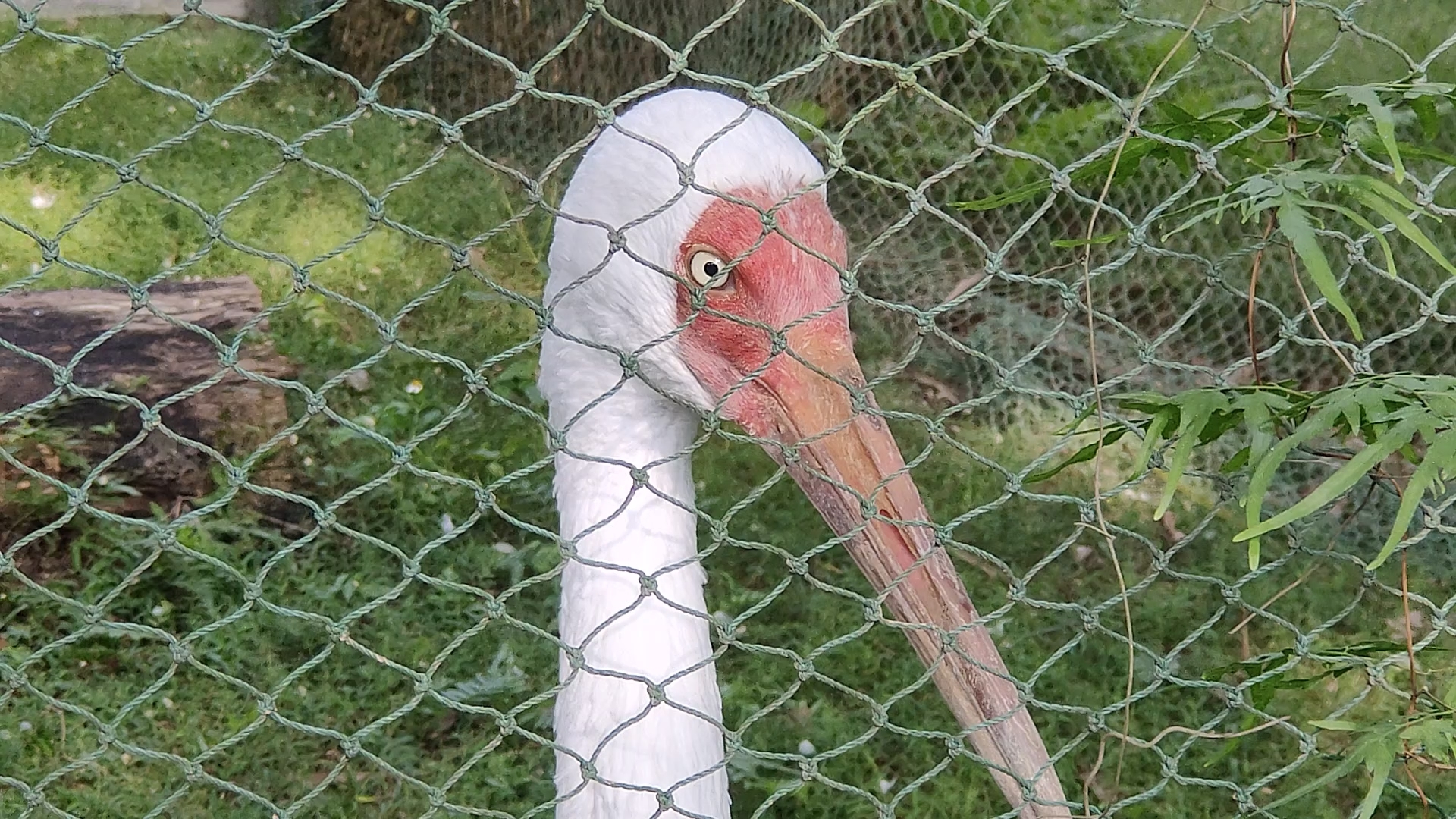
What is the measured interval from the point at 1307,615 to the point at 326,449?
2.43 metres

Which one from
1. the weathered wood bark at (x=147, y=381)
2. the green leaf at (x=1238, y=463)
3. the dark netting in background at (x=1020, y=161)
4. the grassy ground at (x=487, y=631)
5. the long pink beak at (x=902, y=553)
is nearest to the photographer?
the green leaf at (x=1238, y=463)

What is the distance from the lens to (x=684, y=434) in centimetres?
188

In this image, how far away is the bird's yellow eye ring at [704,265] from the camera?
1674mm

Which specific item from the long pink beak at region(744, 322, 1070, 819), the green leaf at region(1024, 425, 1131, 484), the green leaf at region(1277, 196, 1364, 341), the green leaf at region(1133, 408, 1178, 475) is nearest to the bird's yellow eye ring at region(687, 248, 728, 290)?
the long pink beak at region(744, 322, 1070, 819)

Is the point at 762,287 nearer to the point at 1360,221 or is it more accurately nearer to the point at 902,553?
the point at 902,553

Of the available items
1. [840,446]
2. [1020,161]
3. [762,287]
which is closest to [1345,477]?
[840,446]

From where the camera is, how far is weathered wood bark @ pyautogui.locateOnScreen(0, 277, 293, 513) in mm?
3066

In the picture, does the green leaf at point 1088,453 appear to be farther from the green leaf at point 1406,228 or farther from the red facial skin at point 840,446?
the green leaf at point 1406,228

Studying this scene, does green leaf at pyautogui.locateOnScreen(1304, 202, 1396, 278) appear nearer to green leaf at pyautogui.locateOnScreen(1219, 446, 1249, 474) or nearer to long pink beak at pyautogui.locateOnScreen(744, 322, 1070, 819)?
green leaf at pyautogui.locateOnScreen(1219, 446, 1249, 474)

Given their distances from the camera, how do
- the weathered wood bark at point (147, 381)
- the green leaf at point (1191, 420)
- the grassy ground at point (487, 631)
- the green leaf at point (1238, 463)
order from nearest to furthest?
the green leaf at point (1191, 420)
the green leaf at point (1238, 463)
the grassy ground at point (487, 631)
the weathered wood bark at point (147, 381)

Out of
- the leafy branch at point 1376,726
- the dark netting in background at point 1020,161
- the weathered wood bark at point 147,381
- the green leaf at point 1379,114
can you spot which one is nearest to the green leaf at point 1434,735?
the leafy branch at point 1376,726

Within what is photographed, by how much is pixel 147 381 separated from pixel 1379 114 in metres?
2.72

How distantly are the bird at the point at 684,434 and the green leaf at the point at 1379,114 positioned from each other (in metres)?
0.57

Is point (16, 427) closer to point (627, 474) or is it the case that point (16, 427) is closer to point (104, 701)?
point (104, 701)
